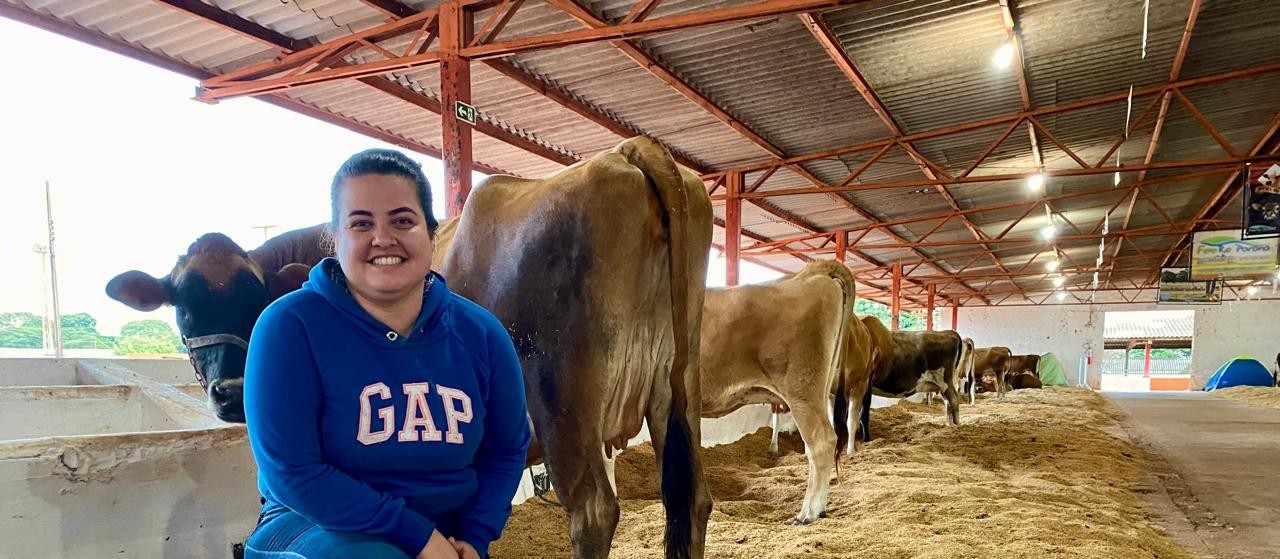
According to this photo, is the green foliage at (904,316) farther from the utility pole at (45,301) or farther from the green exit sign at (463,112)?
the utility pole at (45,301)

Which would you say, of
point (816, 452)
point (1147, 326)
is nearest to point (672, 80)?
point (816, 452)

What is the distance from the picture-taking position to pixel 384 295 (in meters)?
1.53

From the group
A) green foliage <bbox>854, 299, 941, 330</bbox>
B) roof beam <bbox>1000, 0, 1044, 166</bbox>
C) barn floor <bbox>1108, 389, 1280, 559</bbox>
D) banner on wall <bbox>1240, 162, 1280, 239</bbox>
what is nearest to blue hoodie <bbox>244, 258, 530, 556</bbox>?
barn floor <bbox>1108, 389, 1280, 559</bbox>

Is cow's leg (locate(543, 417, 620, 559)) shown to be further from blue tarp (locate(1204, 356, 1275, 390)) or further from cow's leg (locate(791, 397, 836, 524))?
blue tarp (locate(1204, 356, 1275, 390))

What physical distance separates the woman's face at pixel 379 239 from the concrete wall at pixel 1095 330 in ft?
126

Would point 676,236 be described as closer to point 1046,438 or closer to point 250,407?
point 250,407

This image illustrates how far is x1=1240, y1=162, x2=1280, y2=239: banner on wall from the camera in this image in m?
11.1

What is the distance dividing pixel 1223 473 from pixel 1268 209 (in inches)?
322

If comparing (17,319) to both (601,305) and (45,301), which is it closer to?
(45,301)

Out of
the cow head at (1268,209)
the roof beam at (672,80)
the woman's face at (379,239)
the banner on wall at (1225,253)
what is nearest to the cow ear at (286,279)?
the woman's face at (379,239)

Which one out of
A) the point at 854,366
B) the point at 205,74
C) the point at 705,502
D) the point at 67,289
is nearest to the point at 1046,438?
the point at 854,366

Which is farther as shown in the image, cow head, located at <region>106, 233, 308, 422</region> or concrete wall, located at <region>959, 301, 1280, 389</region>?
concrete wall, located at <region>959, 301, 1280, 389</region>

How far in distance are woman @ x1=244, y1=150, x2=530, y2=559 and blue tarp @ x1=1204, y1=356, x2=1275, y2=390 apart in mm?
32768

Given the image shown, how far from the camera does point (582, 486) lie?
7.95ft
